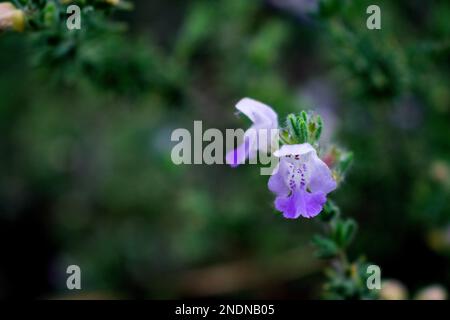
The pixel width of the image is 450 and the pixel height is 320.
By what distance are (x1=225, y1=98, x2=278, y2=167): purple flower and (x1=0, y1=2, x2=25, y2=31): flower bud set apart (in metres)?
0.79

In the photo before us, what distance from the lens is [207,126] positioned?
3.67m

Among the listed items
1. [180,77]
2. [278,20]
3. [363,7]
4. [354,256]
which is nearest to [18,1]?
[180,77]

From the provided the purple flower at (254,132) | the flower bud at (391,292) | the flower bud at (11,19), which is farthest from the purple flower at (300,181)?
the flower bud at (11,19)

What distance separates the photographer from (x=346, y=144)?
2.98 meters

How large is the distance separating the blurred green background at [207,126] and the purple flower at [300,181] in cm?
86

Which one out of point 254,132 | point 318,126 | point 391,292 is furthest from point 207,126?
point 318,126

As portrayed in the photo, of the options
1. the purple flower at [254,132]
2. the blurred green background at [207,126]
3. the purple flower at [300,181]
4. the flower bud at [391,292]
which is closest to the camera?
the purple flower at [300,181]

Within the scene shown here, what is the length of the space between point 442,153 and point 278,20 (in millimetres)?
1363

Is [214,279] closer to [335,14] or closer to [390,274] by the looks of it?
[390,274]

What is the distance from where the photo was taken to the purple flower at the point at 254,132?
1693mm

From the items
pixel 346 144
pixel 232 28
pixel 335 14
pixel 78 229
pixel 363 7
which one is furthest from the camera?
pixel 78 229

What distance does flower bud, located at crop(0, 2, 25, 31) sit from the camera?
1.78m

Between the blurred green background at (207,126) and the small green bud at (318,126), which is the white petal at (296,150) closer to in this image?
the small green bud at (318,126)

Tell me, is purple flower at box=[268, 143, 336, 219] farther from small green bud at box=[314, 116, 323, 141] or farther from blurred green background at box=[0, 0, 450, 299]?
blurred green background at box=[0, 0, 450, 299]
